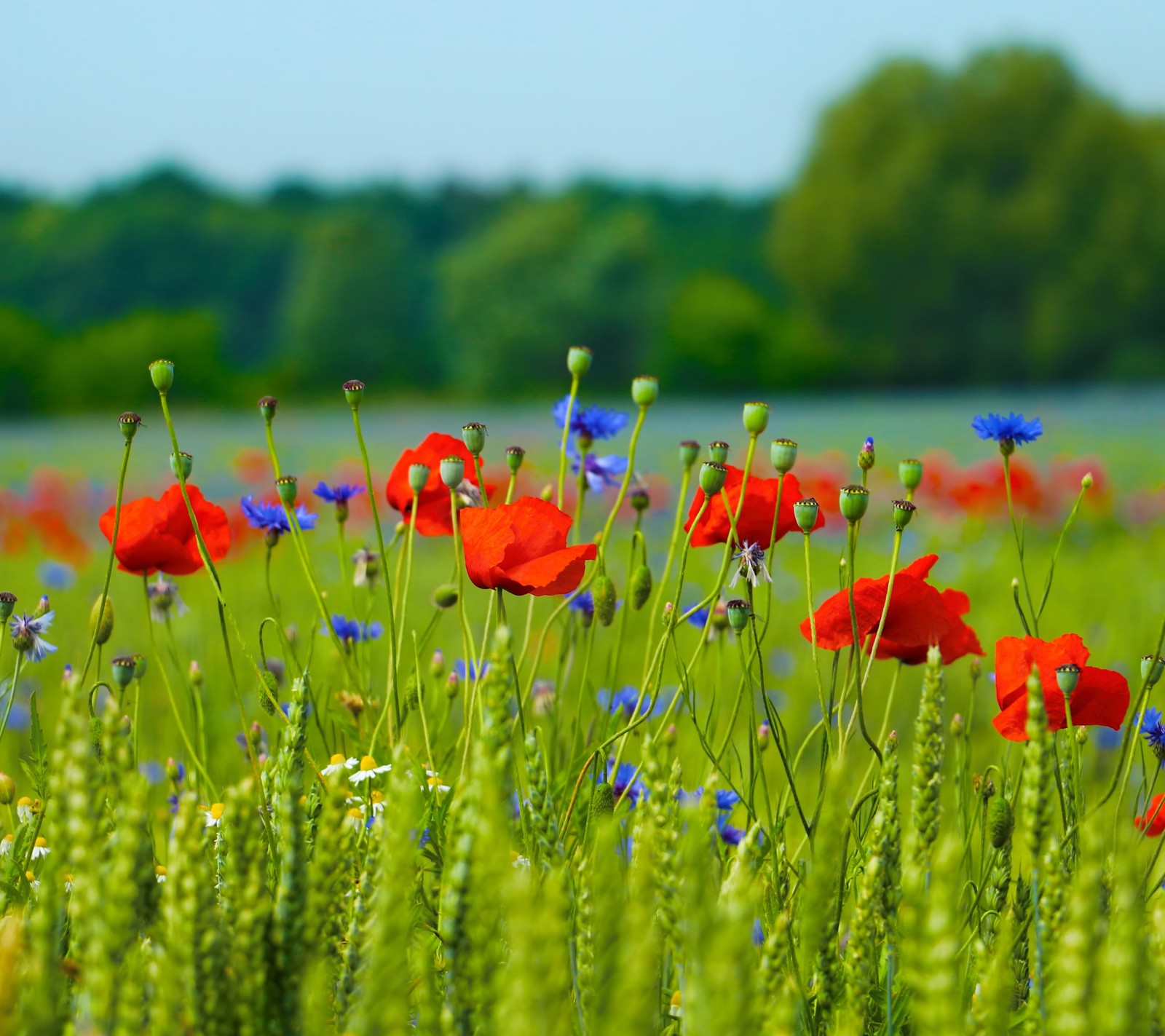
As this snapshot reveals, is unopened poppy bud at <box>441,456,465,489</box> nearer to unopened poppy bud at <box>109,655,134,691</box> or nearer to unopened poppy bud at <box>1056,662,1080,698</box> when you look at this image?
unopened poppy bud at <box>109,655,134,691</box>

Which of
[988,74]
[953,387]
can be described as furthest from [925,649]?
[988,74]

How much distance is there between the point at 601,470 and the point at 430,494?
0.29 meters

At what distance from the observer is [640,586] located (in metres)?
1.34

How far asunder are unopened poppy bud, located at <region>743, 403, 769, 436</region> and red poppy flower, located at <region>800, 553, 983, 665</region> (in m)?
0.19

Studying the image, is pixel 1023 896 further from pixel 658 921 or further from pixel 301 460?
pixel 301 460

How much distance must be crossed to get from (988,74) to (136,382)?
17.2 metres

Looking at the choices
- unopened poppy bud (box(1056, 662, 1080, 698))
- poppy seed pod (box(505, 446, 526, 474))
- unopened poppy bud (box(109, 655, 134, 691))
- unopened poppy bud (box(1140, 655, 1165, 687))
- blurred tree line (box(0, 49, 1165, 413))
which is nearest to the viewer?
unopened poppy bud (box(1056, 662, 1080, 698))

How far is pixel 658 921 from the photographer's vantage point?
0.86 metres

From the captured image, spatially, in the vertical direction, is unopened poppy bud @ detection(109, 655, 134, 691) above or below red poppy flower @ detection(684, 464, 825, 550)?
below

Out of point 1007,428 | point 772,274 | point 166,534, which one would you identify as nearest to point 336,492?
point 166,534

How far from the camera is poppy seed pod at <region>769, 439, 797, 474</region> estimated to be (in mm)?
1134

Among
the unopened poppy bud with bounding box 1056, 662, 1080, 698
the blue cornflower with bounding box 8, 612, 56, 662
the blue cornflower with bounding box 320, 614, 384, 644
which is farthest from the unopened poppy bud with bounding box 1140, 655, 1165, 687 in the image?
the blue cornflower with bounding box 8, 612, 56, 662

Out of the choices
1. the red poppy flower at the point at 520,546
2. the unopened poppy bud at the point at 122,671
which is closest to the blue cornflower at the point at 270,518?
the unopened poppy bud at the point at 122,671

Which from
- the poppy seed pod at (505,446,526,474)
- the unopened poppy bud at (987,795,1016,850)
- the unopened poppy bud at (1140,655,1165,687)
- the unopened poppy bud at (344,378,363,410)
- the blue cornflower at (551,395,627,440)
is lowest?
the unopened poppy bud at (987,795,1016,850)
